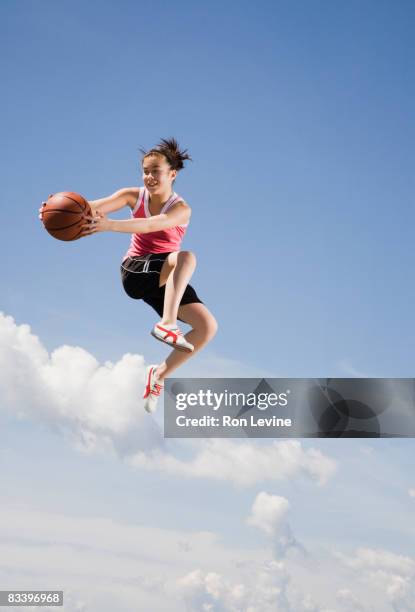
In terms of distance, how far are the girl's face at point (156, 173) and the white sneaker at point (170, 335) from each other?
2.02 metres

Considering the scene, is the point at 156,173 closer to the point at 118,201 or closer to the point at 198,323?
the point at 118,201

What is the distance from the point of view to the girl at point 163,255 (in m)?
10.5

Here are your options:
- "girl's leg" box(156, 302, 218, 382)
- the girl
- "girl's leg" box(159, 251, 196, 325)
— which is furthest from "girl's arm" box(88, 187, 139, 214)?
"girl's leg" box(156, 302, 218, 382)

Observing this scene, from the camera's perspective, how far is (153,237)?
10961 mm

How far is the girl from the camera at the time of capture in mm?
10539

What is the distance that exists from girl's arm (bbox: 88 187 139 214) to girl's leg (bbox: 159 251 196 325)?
107 cm

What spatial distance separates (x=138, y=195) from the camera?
10859mm

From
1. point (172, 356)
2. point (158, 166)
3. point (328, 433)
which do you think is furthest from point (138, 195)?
point (328, 433)

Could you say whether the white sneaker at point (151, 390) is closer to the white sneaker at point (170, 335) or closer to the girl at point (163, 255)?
the girl at point (163, 255)

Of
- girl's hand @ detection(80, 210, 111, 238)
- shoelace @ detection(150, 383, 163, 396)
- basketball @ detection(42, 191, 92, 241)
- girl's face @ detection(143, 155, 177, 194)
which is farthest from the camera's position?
shoelace @ detection(150, 383, 163, 396)

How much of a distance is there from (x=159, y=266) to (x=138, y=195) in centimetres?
112

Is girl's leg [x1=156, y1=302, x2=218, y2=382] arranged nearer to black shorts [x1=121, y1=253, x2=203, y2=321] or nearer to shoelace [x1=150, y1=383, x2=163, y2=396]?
black shorts [x1=121, y1=253, x2=203, y2=321]

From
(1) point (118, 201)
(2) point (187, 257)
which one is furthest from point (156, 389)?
(1) point (118, 201)

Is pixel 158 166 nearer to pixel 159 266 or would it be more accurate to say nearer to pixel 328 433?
pixel 159 266
